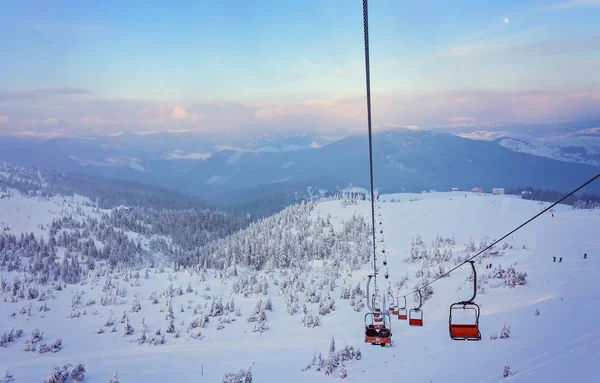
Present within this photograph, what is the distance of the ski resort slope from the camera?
18125 millimetres

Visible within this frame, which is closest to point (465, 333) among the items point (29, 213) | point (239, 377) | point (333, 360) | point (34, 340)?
point (333, 360)

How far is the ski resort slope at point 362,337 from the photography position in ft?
59.5

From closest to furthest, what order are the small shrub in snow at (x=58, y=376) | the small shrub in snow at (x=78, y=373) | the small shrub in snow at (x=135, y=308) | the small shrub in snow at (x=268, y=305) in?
the small shrub in snow at (x=58, y=376) < the small shrub in snow at (x=78, y=373) < the small shrub in snow at (x=268, y=305) < the small shrub in snow at (x=135, y=308)

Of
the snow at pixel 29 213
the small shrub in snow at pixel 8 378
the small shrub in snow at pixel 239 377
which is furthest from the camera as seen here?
the snow at pixel 29 213

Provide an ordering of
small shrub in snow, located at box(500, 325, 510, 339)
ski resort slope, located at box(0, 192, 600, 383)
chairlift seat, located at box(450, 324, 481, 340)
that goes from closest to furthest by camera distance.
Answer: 1. chairlift seat, located at box(450, 324, 481, 340)
2. ski resort slope, located at box(0, 192, 600, 383)
3. small shrub in snow, located at box(500, 325, 510, 339)

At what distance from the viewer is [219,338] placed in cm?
2780

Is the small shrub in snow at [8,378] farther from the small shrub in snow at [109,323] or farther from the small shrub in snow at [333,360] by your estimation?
the small shrub in snow at [333,360]

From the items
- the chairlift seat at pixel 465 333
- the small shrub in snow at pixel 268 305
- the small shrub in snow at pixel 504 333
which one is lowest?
the small shrub in snow at pixel 268 305

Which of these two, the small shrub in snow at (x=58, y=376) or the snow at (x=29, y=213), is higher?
the snow at (x=29, y=213)

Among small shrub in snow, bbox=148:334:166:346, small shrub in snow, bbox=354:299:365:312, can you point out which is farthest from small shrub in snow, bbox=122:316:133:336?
small shrub in snow, bbox=354:299:365:312

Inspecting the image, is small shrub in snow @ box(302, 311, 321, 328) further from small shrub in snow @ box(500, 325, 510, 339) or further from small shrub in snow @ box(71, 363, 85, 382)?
small shrub in snow @ box(71, 363, 85, 382)

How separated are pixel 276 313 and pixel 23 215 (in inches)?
4340

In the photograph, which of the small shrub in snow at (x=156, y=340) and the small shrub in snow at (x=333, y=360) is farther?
the small shrub in snow at (x=156, y=340)

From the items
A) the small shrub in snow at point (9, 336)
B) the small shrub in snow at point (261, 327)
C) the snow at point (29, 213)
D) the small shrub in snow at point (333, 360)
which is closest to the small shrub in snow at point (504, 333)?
the small shrub in snow at point (333, 360)
